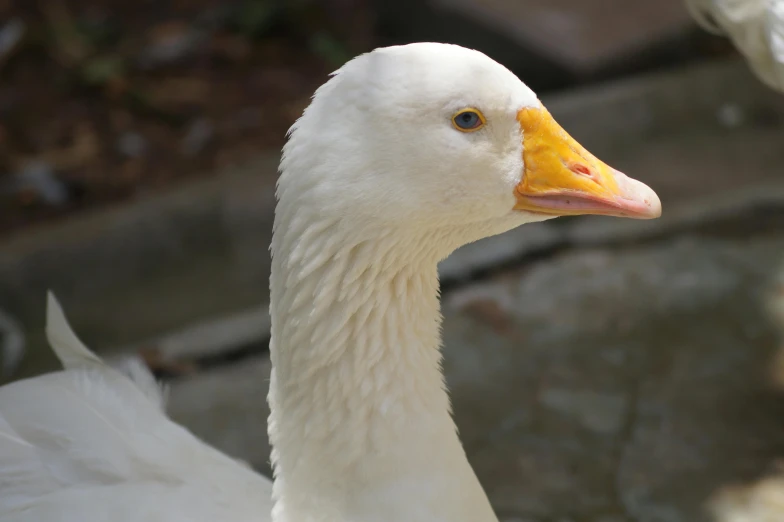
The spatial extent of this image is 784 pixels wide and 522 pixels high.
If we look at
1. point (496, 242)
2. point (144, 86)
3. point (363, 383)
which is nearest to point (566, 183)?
point (363, 383)

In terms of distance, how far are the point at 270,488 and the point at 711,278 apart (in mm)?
2330

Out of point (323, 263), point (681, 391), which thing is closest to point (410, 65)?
point (323, 263)

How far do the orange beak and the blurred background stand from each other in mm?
1468

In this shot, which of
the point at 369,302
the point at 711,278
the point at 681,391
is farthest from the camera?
the point at 711,278

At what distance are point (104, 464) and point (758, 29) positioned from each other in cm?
199

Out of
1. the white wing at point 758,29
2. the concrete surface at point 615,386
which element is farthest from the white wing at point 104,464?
the white wing at point 758,29

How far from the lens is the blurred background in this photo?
9.95 feet

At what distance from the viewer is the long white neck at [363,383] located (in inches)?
61.9

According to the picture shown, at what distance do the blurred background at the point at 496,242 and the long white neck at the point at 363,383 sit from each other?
1211mm

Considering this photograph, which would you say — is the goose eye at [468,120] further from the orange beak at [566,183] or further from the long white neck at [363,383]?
the long white neck at [363,383]

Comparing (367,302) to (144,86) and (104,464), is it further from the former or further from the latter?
(144,86)

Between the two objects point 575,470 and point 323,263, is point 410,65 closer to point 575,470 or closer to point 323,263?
point 323,263

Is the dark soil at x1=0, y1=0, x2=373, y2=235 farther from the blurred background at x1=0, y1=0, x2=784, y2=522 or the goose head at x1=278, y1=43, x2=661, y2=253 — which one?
the goose head at x1=278, y1=43, x2=661, y2=253

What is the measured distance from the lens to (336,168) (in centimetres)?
147
